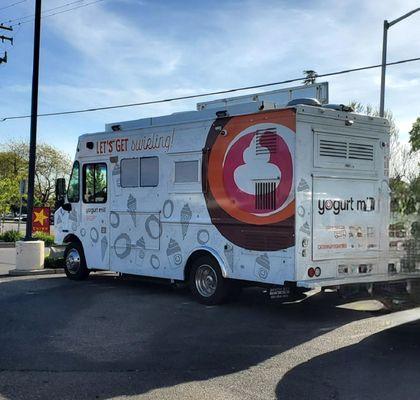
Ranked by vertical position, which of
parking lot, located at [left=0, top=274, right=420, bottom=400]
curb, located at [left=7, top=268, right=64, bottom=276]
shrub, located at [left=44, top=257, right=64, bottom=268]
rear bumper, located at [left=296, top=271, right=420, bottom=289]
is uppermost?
rear bumper, located at [left=296, top=271, right=420, bottom=289]

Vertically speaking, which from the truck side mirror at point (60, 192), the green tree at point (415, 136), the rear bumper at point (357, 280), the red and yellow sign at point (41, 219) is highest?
the green tree at point (415, 136)

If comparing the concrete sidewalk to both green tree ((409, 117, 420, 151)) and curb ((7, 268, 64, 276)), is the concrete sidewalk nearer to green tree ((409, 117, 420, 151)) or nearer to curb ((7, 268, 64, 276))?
curb ((7, 268, 64, 276))

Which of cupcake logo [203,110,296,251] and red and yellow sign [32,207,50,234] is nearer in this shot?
cupcake logo [203,110,296,251]

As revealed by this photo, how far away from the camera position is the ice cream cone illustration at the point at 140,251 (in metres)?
11.0

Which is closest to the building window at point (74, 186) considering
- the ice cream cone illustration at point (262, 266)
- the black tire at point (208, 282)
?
the black tire at point (208, 282)

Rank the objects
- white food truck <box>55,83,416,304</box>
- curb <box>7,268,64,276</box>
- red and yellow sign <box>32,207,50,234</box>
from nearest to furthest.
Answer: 1. white food truck <box>55,83,416,304</box>
2. curb <box>7,268,64,276</box>
3. red and yellow sign <box>32,207,50,234</box>

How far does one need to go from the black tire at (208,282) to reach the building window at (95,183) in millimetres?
2943

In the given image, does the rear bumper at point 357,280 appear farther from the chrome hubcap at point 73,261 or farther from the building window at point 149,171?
the chrome hubcap at point 73,261

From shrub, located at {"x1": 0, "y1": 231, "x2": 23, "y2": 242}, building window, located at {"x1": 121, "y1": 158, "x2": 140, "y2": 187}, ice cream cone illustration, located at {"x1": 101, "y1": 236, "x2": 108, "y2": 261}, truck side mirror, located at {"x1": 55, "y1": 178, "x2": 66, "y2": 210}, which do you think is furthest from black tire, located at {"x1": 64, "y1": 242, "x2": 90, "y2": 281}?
shrub, located at {"x1": 0, "y1": 231, "x2": 23, "y2": 242}

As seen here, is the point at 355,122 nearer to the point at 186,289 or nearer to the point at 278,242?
the point at 278,242

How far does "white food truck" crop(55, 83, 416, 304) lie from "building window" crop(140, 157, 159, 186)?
2 centimetres

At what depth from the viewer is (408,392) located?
5.35 m

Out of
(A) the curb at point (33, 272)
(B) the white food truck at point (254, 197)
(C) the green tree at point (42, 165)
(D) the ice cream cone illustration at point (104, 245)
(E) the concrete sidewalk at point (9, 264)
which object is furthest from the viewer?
(C) the green tree at point (42, 165)

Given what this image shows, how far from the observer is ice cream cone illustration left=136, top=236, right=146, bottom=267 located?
36.2 ft
